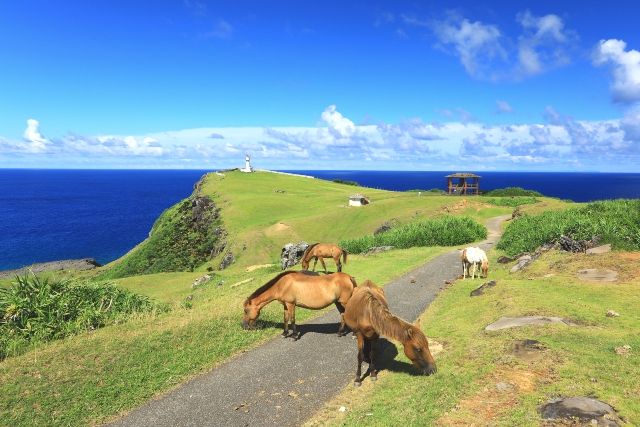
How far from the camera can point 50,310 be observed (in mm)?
16828

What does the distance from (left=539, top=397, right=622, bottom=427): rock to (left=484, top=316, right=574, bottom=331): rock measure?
5589 mm

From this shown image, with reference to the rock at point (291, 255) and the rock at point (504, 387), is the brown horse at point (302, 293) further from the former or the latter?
the rock at point (291, 255)

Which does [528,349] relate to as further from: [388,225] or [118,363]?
[388,225]

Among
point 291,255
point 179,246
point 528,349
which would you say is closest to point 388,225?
point 291,255

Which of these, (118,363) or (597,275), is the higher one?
(597,275)

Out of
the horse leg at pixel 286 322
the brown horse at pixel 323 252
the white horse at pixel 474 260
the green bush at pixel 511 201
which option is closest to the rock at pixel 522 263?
the white horse at pixel 474 260

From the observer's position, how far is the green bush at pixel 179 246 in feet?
229

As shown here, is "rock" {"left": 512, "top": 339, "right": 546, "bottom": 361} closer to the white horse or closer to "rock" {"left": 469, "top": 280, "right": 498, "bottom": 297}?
"rock" {"left": 469, "top": 280, "right": 498, "bottom": 297}

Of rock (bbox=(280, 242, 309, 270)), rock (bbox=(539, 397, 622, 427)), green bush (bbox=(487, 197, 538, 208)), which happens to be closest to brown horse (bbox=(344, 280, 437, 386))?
rock (bbox=(539, 397, 622, 427))

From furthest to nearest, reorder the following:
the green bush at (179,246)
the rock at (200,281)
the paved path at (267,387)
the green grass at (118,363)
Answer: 1. the green bush at (179,246)
2. the rock at (200,281)
3. the green grass at (118,363)
4. the paved path at (267,387)

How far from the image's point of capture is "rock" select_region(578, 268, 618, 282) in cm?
1954

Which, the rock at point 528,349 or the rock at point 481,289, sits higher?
the rock at point 528,349

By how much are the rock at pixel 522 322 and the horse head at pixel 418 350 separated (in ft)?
13.1

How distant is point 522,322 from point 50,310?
1801cm
